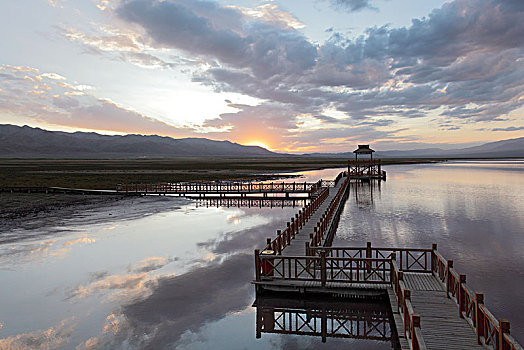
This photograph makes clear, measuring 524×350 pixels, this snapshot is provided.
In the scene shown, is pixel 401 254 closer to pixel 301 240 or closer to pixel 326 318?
pixel 326 318

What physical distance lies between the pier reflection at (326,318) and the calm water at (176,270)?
0.37 m

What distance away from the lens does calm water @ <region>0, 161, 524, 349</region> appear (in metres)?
10.7

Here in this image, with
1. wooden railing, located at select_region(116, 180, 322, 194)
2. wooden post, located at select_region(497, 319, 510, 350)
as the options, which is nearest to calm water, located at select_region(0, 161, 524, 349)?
wooden post, located at select_region(497, 319, 510, 350)

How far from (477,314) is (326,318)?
15.1 feet

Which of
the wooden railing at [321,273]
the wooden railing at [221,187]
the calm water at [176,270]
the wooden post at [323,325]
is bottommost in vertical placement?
the wooden post at [323,325]

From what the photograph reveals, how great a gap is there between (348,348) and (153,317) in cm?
629

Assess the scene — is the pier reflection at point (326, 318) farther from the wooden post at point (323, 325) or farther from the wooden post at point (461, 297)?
the wooden post at point (461, 297)

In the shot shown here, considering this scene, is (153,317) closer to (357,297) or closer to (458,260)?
(357,297)

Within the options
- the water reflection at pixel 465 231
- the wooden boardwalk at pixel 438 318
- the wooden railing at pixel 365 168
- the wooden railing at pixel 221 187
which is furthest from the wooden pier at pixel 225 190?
the wooden boardwalk at pixel 438 318

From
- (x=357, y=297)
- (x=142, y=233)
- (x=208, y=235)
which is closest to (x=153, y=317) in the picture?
(x=357, y=297)

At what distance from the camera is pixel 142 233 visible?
2400cm

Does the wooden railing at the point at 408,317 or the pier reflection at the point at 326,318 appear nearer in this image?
the wooden railing at the point at 408,317

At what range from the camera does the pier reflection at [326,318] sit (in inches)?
419

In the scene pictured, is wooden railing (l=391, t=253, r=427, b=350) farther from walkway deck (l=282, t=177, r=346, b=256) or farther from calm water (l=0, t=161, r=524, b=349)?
walkway deck (l=282, t=177, r=346, b=256)
